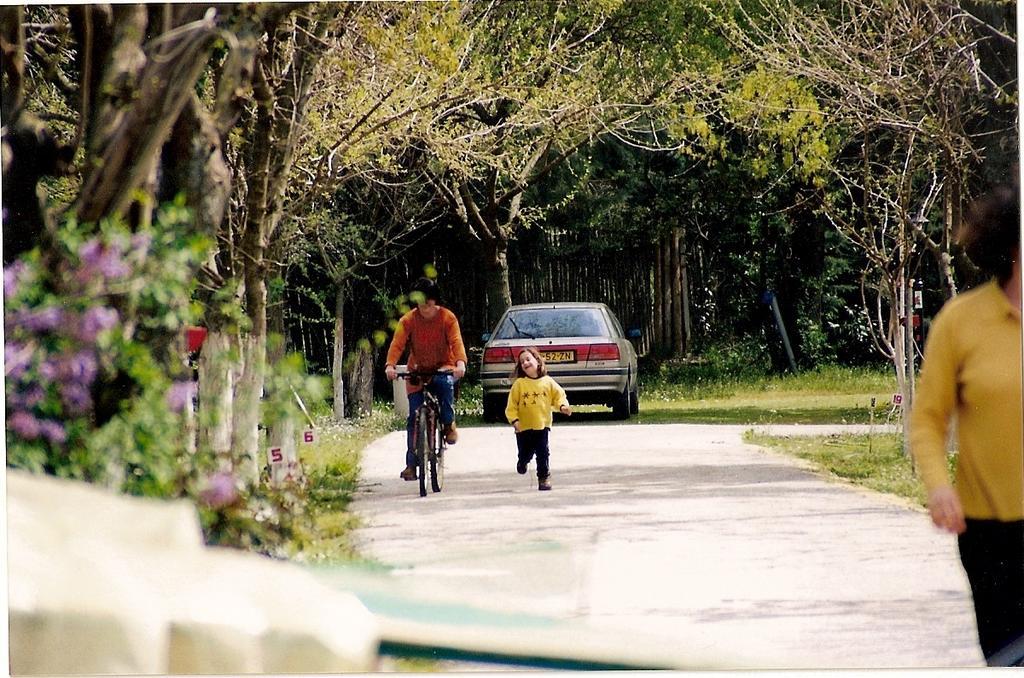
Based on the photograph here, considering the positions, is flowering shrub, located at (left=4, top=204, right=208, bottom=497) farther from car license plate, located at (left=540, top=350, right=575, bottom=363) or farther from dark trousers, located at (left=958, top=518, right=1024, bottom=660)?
dark trousers, located at (left=958, top=518, right=1024, bottom=660)

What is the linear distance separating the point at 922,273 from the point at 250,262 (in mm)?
2671

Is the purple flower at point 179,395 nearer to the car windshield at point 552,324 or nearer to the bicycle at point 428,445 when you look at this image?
the bicycle at point 428,445

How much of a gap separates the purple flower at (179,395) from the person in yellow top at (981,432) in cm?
272

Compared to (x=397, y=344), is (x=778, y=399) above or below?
below

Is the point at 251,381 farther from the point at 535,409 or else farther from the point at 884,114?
the point at 884,114

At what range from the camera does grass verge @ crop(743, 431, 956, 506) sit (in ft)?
18.8

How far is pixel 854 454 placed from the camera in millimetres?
5984

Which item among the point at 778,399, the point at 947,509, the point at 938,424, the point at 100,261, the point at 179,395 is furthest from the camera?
the point at 778,399

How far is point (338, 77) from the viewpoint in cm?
612

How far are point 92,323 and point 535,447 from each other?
1703 mm

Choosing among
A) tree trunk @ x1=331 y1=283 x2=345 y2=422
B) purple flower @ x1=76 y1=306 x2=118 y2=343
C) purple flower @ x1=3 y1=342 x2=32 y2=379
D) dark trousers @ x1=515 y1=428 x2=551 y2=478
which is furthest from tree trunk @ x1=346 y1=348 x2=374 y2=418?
purple flower @ x1=3 y1=342 x2=32 y2=379

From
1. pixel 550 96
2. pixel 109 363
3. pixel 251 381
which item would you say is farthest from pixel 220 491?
pixel 550 96

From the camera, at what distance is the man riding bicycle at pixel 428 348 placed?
5617 millimetres

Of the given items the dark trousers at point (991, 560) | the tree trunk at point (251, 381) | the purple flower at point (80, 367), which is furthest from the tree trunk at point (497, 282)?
the dark trousers at point (991, 560)
